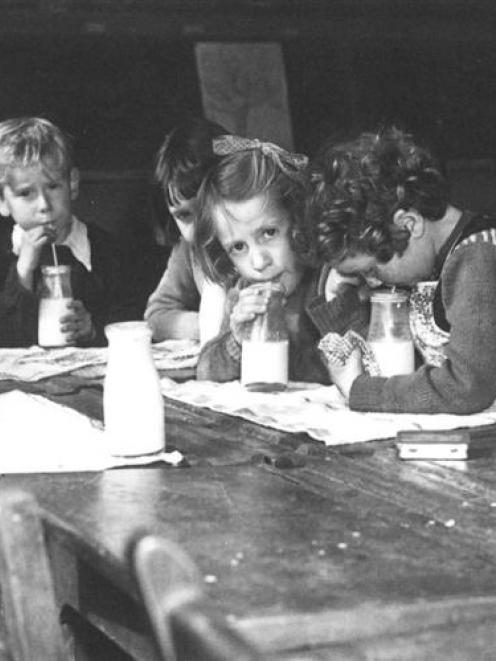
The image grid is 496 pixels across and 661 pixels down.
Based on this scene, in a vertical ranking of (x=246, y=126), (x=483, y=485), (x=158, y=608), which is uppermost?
(x=246, y=126)

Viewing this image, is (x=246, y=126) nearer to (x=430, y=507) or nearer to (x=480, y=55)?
→ (x=480, y=55)

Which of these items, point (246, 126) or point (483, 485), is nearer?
point (483, 485)

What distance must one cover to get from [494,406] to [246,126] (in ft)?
7.71

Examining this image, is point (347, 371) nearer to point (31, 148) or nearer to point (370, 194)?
point (370, 194)

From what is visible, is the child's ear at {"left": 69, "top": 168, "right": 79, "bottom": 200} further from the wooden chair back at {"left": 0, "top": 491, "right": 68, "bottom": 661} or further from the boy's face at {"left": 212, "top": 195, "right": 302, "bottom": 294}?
the wooden chair back at {"left": 0, "top": 491, "right": 68, "bottom": 661}

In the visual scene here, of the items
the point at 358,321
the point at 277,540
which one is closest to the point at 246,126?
the point at 358,321

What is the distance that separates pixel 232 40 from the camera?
14.7 ft

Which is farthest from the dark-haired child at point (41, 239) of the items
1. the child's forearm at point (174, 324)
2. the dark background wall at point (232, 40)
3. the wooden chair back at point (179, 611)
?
the wooden chair back at point (179, 611)

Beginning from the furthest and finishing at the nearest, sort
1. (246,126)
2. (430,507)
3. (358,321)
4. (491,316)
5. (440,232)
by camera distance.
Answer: (246,126), (358,321), (440,232), (491,316), (430,507)

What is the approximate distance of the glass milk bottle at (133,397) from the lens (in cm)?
192

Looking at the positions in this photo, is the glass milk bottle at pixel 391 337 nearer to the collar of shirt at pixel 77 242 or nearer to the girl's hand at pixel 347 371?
the girl's hand at pixel 347 371

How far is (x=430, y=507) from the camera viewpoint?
1.58 m

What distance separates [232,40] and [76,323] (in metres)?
1.57

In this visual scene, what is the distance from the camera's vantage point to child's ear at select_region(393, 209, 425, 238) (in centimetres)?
247
